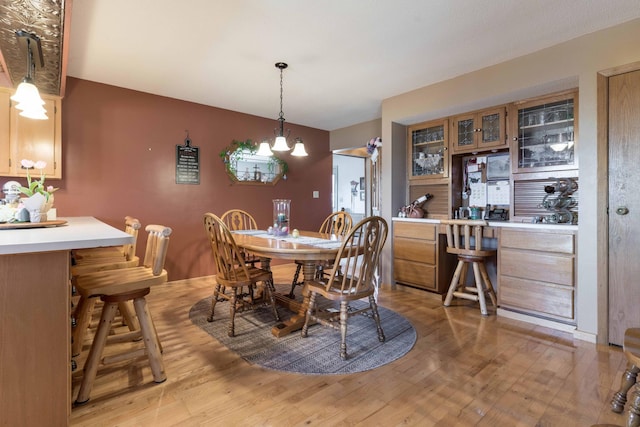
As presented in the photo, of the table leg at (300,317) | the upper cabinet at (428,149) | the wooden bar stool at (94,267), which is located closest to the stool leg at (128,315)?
the wooden bar stool at (94,267)

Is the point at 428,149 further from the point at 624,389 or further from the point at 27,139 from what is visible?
the point at 27,139

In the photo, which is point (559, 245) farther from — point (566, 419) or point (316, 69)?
point (316, 69)

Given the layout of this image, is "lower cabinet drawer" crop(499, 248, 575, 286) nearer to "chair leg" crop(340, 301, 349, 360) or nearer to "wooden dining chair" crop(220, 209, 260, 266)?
"chair leg" crop(340, 301, 349, 360)

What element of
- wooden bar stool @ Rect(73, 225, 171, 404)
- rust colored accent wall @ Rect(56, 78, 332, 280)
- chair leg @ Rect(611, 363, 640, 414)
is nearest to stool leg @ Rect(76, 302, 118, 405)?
wooden bar stool @ Rect(73, 225, 171, 404)

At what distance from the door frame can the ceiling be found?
19.1 inches

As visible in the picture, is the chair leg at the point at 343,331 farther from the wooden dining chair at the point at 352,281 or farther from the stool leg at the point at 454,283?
the stool leg at the point at 454,283

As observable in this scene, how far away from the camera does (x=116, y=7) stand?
2076mm

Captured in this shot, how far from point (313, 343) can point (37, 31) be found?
2.76m

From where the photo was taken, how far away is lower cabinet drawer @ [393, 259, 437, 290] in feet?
11.2

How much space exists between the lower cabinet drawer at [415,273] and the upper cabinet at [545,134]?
1.32 metres

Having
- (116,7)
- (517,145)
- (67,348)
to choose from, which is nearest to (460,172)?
(517,145)

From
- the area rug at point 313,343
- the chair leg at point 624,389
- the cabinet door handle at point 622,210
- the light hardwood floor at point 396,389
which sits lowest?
the light hardwood floor at point 396,389

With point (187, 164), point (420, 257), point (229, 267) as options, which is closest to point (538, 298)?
point (420, 257)

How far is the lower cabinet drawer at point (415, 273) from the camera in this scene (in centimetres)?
341
